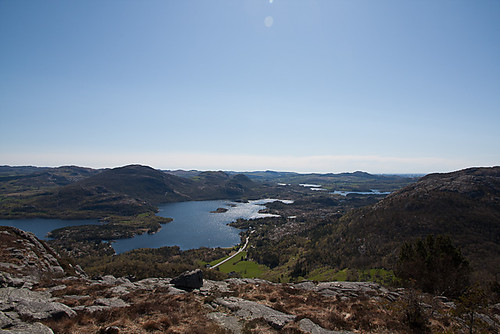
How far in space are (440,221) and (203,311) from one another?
109 meters

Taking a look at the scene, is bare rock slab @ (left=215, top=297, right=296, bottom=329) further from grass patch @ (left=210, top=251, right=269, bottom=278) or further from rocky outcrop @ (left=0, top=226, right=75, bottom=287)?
grass patch @ (left=210, top=251, right=269, bottom=278)

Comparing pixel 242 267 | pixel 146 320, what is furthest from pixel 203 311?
pixel 242 267

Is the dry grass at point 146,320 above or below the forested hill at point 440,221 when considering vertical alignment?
above

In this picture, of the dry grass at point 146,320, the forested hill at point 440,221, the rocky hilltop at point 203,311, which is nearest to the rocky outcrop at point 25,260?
the rocky hilltop at point 203,311

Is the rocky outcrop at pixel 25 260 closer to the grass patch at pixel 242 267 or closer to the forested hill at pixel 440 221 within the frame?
the grass patch at pixel 242 267

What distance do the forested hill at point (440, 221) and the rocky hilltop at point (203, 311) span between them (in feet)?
229

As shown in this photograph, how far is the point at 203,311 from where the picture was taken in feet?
61.3

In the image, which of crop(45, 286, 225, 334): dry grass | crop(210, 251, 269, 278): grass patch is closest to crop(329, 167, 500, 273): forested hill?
crop(210, 251, 269, 278): grass patch

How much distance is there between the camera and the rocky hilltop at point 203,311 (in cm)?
1373

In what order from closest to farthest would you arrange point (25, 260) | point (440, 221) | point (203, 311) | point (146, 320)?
point (146, 320), point (203, 311), point (25, 260), point (440, 221)

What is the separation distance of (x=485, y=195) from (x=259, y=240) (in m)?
128

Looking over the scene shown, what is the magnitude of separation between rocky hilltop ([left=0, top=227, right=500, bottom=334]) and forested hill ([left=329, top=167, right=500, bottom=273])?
6965cm

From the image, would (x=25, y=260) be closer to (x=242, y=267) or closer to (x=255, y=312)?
(x=255, y=312)

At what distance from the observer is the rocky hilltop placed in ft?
45.0
